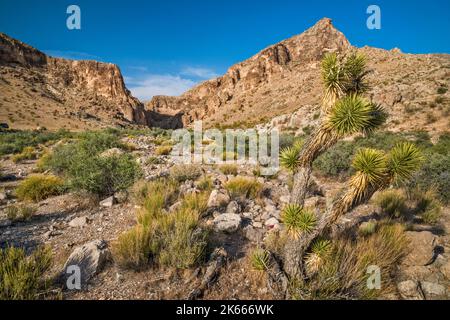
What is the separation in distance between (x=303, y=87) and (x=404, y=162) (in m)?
45.7

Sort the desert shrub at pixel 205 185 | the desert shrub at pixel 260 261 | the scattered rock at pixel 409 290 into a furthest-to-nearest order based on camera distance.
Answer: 1. the desert shrub at pixel 205 185
2. the desert shrub at pixel 260 261
3. the scattered rock at pixel 409 290

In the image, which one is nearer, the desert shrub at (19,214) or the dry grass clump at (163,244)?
the dry grass clump at (163,244)

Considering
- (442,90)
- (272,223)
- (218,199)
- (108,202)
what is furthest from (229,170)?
(442,90)

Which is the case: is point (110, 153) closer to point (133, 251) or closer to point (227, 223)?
point (227, 223)

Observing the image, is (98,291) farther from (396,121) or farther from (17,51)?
(17,51)

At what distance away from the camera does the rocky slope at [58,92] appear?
40188 millimetres

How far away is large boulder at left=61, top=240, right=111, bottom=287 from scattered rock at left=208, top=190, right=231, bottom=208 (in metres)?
2.60

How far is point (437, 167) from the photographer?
693cm

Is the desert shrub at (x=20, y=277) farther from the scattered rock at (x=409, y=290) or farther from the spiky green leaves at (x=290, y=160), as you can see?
the scattered rock at (x=409, y=290)

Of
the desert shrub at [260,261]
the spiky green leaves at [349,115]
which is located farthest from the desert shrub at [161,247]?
the spiky green leaves at [349,115]

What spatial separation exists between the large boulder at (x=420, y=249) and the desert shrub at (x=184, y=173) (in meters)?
5.78

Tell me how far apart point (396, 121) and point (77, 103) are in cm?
6203

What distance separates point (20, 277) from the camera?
8.54ft
